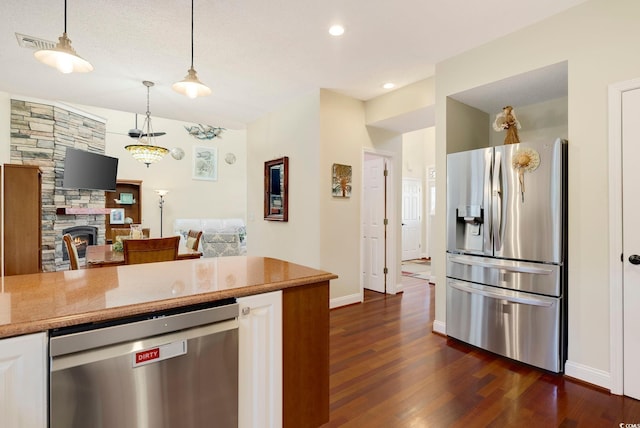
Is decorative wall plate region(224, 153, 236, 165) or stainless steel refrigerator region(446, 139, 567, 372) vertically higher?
decorative wall plate region(224, 153, 236, 165)

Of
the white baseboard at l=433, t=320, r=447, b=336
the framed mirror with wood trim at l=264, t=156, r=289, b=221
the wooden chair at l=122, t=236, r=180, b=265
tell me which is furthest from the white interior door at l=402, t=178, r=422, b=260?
the wooden chair at l=122, t=236, r=180, b=265

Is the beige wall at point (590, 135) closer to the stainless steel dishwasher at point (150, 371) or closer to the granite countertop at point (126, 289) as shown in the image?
the granite countertop at point (126, 289)

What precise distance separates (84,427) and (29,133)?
612 cm

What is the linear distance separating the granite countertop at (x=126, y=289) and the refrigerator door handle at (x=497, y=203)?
176 centimetres

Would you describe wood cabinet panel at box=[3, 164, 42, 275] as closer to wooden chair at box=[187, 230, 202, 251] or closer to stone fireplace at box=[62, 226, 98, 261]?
wooden chair at box=[187, 230, 202, 251]

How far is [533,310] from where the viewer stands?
2.43 m

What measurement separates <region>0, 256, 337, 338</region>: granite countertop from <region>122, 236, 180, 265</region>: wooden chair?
877 mm

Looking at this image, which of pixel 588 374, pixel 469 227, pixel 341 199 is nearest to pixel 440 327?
pixel 469 227

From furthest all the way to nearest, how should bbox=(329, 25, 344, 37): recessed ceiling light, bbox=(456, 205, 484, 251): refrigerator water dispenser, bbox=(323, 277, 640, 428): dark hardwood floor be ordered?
bbox=(456, 205, 484, 251): refrigerator water dispenser < bbox=(329, 25, 344, 37): recessed ceiling light < bbox=(323, 277, 640, 428): dark hardwood floor

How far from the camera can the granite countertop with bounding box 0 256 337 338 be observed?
3.36ft

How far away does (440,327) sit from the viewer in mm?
3162

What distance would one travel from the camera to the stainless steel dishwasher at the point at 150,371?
3.35 ft

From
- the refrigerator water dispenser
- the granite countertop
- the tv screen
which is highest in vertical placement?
the tv screen

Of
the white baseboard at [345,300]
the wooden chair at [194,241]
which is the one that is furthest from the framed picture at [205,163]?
the white baseboard at [345,300]
